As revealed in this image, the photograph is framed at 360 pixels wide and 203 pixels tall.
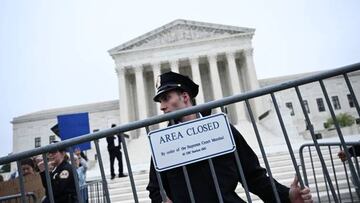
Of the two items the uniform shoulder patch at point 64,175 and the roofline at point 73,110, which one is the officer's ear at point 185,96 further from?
the roofline at point 73,110

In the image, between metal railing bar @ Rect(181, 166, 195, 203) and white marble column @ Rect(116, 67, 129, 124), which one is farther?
white marble column @ Rect(116, 67, 129, 124)

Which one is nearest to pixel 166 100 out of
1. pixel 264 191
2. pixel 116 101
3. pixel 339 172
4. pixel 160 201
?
pixel 160 201

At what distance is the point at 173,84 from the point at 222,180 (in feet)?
2.94

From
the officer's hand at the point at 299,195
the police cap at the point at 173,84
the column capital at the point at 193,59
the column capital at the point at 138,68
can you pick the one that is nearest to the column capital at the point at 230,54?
the column capital at the point at 193,59

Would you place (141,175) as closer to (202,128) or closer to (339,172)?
(339,172)

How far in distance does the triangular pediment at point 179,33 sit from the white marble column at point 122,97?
108 inches

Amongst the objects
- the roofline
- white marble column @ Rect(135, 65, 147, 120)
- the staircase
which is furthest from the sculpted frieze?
the staircase

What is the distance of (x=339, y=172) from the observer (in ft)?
28.7

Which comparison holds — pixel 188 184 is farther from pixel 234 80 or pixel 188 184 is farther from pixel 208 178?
pixel 234 80

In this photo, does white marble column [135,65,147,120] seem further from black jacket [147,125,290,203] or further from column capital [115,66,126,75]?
black jacket [147,125,290,203]

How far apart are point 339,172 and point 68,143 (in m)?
9.00

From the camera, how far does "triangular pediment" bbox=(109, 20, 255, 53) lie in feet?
113

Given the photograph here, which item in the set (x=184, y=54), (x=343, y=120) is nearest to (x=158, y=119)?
(x=184, y=54)

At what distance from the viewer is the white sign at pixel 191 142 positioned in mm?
2039
